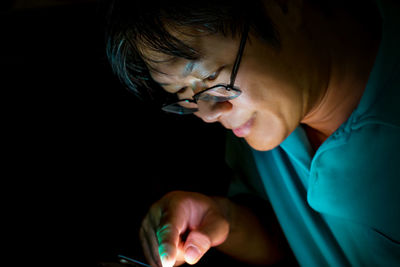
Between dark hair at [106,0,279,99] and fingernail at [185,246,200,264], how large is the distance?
23.3 inches

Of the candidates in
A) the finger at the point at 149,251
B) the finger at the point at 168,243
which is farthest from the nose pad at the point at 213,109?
the finger at the point at 149,251

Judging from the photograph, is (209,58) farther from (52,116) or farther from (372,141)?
(52,116)

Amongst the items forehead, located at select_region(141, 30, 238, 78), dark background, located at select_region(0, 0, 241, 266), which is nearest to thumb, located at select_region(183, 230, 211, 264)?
dark background, located at select_region(0, 0, 241, 266)

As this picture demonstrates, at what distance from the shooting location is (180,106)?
1.07 m

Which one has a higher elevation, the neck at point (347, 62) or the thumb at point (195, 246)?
the neck at point (347, 62)

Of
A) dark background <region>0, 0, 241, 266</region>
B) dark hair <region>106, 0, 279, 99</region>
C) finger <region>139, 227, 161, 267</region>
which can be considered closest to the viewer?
dark hair <region>106, 0, 279, 99</region>

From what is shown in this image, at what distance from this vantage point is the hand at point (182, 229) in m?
0.91

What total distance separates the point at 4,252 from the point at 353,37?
1.55 metres

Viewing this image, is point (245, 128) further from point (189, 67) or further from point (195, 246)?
point (195, 246)

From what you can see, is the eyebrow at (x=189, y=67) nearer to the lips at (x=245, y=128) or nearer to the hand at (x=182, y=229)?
the lips at (x=245, y=128)

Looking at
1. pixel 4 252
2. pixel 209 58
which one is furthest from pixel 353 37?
pixel 4 252

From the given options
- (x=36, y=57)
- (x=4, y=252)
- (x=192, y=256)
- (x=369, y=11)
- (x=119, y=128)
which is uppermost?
(x=369, y=11)

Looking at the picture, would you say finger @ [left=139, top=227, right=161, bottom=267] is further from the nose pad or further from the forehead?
the forehead

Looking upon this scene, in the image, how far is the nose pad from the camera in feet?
2.90
